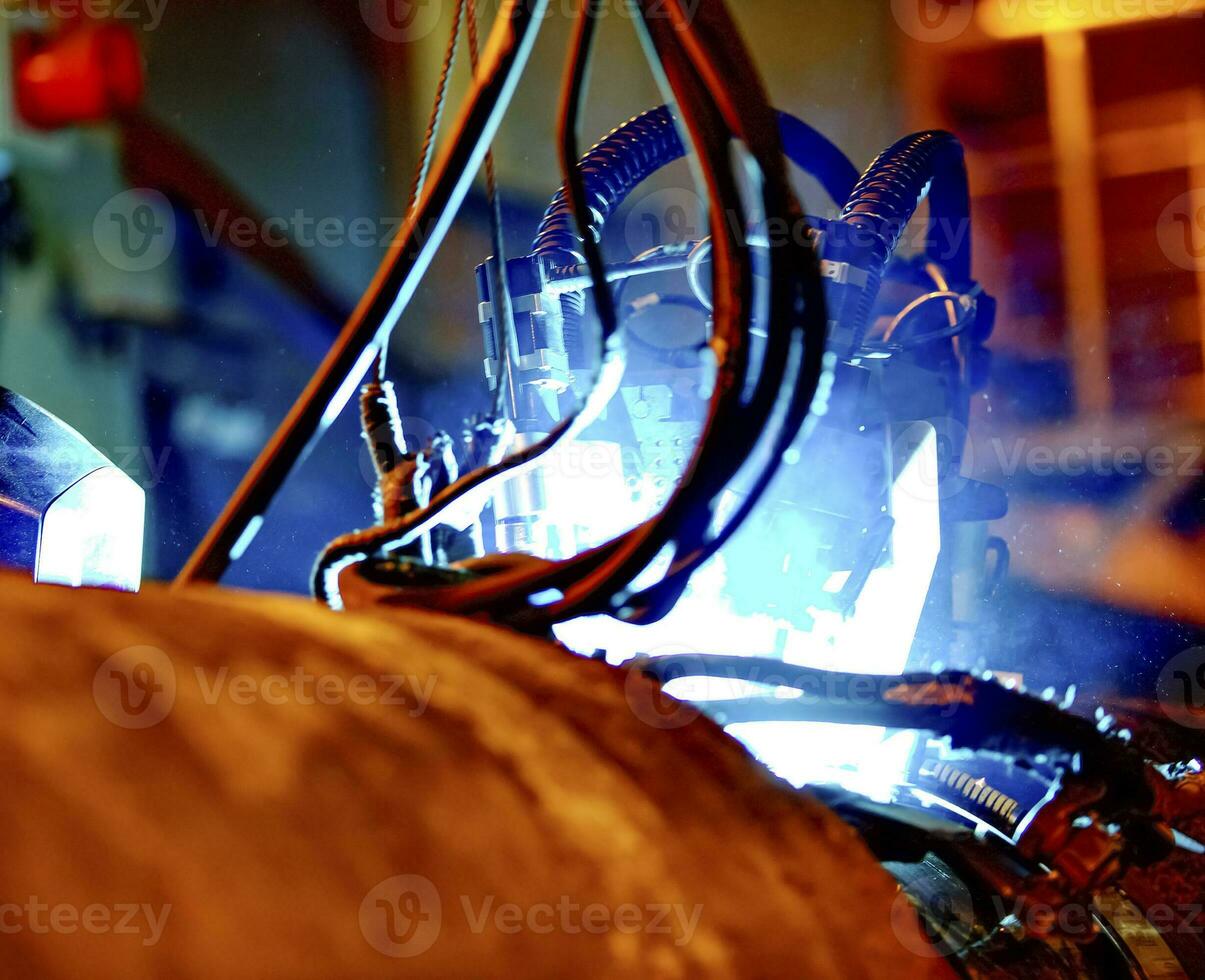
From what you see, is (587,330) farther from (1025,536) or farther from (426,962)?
(426,962)

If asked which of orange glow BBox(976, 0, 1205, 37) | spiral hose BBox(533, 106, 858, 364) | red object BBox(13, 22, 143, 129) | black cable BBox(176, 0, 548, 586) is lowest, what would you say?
black cable BBox(176, 0, 548, 586)

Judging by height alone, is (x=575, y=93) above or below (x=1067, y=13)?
below

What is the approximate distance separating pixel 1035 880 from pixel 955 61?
4.08 ft

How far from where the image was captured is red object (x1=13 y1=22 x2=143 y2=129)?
1.74m

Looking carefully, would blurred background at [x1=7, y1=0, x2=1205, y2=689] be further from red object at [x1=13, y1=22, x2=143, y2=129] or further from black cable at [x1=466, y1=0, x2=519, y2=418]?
black cable at [x1=466, y1=0, x2=519, y2=418]

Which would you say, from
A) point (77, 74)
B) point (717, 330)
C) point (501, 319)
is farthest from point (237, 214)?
point (717, 330)

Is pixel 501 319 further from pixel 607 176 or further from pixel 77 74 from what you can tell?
pixel 77 74

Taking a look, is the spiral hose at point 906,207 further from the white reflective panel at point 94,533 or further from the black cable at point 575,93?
the white reflective panel at point 94,533

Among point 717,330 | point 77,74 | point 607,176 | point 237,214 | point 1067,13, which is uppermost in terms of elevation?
point 77,74

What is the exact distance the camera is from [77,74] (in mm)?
1746

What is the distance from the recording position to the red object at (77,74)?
1742mm

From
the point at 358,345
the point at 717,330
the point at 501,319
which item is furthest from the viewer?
the point at 501,319

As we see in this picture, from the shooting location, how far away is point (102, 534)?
46.0 inches

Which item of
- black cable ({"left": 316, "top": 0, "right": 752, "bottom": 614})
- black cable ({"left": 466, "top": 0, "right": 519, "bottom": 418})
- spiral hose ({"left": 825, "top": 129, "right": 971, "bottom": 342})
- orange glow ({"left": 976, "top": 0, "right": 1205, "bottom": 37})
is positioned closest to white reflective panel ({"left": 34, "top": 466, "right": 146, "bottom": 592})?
black cable ({"left": 466, "top": 0, "right": 519, "bottom": 418})
